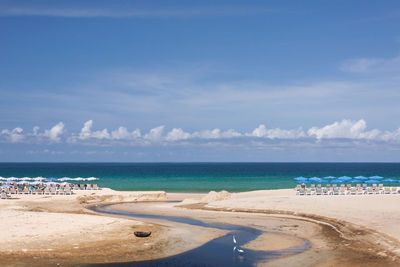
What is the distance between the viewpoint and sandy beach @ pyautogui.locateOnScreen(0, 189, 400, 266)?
17.3 metres

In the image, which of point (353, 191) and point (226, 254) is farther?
point (353, 191)

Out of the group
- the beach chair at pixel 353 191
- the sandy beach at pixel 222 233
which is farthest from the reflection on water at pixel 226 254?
the beach chair at pixel 353 191

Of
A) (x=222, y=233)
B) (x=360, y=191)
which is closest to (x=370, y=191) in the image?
(x=360, y=191)

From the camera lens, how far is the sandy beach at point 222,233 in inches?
682

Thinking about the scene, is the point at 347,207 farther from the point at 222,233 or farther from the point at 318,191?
the point at 318,191

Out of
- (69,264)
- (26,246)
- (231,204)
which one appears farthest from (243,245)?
(231,204)

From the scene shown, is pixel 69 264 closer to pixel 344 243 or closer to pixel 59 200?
pixel 344 243

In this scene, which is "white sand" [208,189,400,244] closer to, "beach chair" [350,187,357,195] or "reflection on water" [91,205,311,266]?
"reflection on water" [91,205,311,266]

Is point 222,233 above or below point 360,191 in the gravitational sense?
below

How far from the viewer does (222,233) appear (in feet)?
78.3

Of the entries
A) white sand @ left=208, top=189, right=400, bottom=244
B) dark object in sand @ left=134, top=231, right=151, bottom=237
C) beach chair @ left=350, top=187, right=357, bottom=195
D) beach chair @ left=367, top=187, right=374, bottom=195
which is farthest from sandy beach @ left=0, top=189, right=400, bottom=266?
beach chair @ left=367, top=187, right=374, bottom=195

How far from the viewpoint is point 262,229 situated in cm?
2523

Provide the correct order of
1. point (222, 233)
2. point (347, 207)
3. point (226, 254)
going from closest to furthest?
point (226, 254)
point (222, 233)
point (347, 207)

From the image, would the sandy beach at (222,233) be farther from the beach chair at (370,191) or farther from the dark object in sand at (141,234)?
the beach chair at (370,191)
